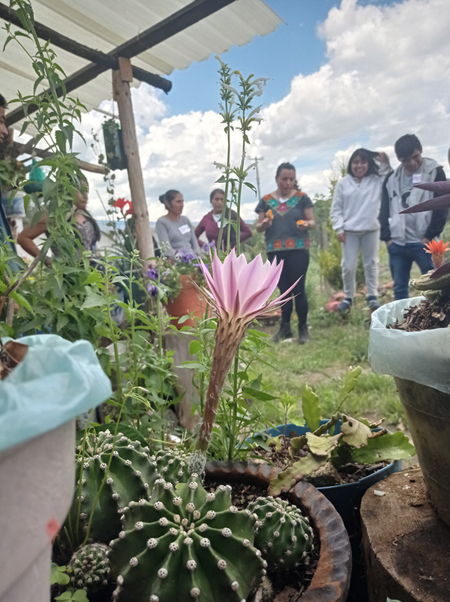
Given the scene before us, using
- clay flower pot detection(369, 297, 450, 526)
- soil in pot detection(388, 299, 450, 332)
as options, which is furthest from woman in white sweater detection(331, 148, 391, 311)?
clay flower pot detection(369, 297, 450, 526)

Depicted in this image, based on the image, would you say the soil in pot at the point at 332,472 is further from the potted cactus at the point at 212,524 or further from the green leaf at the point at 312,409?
the potted cactus at the point at 212,524

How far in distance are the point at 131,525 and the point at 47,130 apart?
Result: 3.29 ft

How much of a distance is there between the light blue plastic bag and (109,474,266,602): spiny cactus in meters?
0.39

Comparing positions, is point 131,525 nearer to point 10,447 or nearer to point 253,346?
point 10,447

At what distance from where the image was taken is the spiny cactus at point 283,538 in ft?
2.60

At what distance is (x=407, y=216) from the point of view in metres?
3.73

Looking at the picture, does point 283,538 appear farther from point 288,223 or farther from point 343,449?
point 288,223

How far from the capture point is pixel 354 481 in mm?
1230

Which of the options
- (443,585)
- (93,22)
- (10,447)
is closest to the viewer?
(10,447)

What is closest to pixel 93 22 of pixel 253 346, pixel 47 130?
pixel 47 130

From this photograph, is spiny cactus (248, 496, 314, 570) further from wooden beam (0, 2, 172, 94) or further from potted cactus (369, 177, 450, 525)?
wooden beam (0, 2, 172, 94)

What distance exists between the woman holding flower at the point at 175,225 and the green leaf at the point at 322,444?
3221mm

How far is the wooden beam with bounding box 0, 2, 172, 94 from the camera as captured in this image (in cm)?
309

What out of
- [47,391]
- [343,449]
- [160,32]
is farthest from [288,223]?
[47,391]
